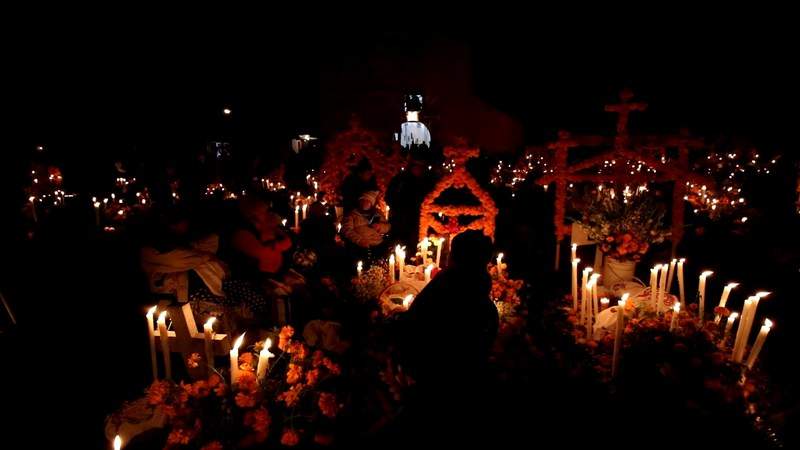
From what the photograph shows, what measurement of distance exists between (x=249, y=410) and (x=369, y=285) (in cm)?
266

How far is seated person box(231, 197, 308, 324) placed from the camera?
473 centimetres

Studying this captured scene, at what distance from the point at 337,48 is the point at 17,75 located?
12141 mm

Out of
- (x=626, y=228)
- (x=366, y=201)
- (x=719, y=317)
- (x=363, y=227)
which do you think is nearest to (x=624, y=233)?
(x=626, y=228)

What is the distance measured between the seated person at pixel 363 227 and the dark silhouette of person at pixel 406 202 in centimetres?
137

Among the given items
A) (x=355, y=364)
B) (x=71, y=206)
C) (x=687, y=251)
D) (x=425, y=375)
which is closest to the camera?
(x=425, y=375)

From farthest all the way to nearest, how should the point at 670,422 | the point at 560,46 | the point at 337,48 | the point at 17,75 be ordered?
the point at 337,48
the point at 560,46
the point at 17,75
the point at 670,422

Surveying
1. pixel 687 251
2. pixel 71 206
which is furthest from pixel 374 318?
pixel 71 206

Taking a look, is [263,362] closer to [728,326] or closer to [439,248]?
[439,248]

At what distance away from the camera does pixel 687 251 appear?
8125mm

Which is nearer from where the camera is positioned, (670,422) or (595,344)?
(670,422)

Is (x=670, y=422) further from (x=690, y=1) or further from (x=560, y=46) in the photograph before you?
(x=560, y=46)

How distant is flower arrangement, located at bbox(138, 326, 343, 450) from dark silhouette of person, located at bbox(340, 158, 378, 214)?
4.90 metres

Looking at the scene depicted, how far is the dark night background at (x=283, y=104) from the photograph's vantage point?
4.95 meters

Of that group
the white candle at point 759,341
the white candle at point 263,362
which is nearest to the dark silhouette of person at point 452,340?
the white candle at point 263,362
